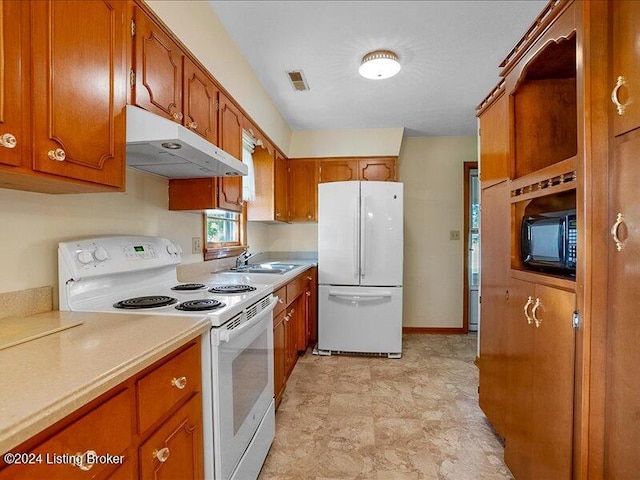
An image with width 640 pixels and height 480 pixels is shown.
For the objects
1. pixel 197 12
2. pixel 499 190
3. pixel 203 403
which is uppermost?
pixel 197 12

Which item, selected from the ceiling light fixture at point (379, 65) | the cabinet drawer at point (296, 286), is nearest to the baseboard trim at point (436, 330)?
the cabinet drawer at point (296, 286)

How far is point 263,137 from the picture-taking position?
2857 mm

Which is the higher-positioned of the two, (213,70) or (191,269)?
(213,70)

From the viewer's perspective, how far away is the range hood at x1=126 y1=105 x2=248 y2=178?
1.19 metres

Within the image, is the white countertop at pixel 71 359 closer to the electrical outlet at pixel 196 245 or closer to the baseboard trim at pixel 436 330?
the electrical outlet at pixel 196 245

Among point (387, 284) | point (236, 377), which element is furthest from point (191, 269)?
point (387, 284)

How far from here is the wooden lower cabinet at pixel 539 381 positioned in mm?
1124

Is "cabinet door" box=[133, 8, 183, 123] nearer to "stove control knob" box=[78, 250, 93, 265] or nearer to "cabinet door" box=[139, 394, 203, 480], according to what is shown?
"stove control knob" box=[78, 250, 93, 265]

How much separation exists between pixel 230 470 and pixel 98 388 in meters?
0.84

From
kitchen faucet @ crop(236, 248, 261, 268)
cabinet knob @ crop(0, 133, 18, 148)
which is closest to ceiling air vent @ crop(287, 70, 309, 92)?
kitchen faucet @ crop(236, 248, 261, 268)

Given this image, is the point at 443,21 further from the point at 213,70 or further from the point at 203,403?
the point at 203,403

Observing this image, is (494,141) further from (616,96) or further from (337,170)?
(337,170)

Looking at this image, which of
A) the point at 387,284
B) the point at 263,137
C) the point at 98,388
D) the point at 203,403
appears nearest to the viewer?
the point at 98,388

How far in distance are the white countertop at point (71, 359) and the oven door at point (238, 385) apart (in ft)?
0.60
